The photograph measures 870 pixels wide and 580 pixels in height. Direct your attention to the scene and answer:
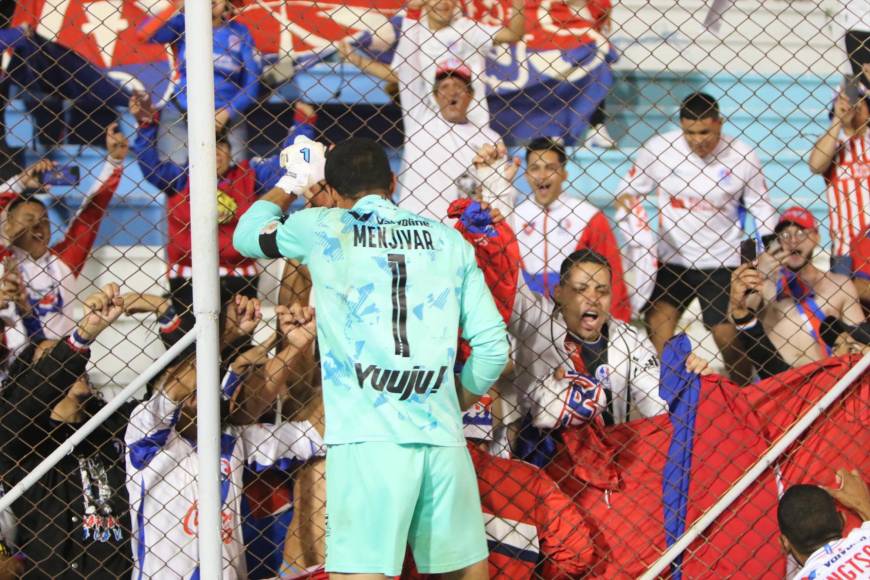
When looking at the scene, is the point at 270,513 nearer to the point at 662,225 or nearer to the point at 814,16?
the point at 662,225

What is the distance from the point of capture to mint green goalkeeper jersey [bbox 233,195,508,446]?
10.1ft

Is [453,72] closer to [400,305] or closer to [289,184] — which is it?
[289,184]

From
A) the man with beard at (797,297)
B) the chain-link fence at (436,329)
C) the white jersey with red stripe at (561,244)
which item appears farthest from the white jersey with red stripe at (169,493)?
the man with beard at (797,297)

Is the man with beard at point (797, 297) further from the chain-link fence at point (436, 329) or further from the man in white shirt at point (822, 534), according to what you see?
the man in white shirt at point (822, 534)

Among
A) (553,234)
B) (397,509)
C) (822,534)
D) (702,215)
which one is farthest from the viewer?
(553,234)

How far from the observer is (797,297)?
5.24 m

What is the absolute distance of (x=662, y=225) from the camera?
5.67 metres

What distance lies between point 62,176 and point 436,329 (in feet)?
9.45

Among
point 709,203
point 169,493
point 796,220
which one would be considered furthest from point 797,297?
point 169,493

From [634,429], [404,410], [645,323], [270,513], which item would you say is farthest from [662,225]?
[404,410]

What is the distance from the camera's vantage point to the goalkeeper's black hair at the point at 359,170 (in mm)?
3291

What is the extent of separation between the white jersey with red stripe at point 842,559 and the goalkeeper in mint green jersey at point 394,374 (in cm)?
109

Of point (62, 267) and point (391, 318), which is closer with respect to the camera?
point (391, 318)

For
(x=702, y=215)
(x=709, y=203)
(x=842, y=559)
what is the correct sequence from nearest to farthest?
(x=842, y=559)
(x=709, y=203)
(x=702, y=215)
